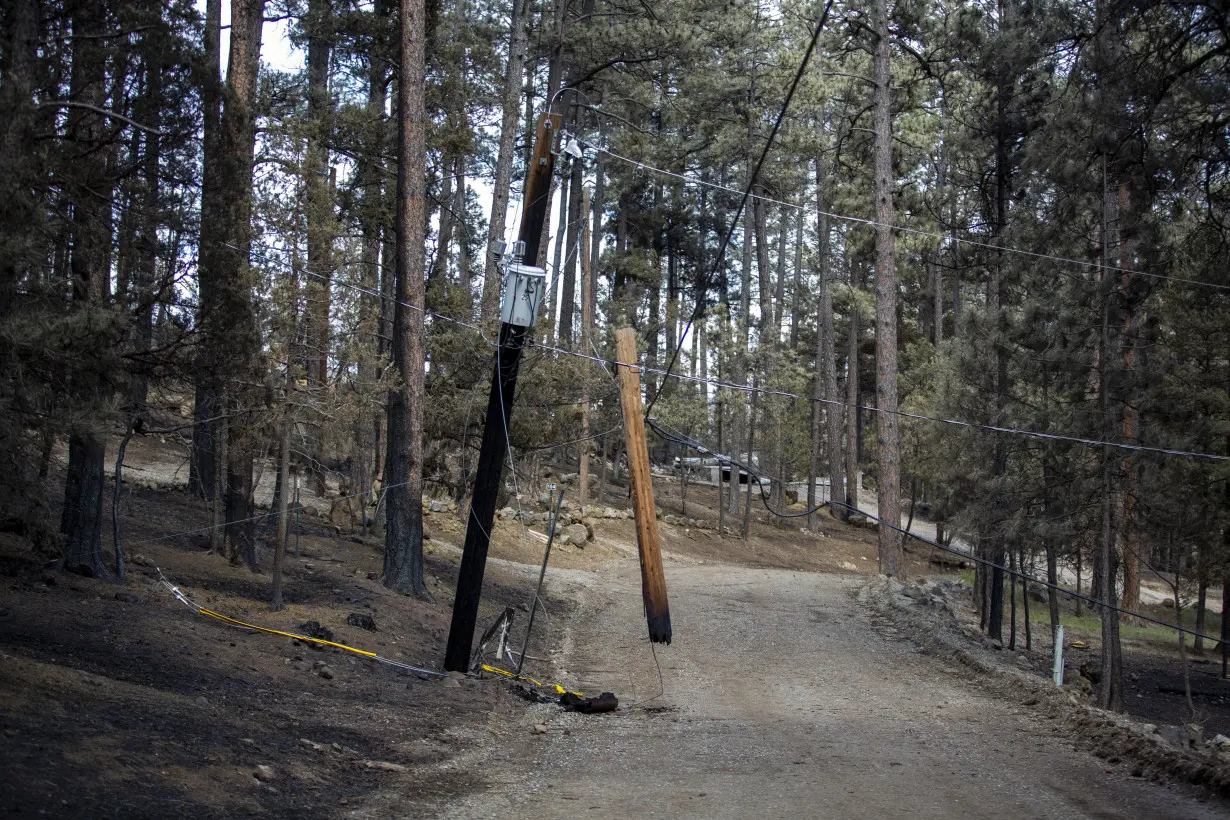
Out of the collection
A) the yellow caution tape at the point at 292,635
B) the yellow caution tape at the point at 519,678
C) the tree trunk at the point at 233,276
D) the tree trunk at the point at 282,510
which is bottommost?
the yellow caution tape at the point at 519,678

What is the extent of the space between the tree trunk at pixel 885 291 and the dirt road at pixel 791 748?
490cm

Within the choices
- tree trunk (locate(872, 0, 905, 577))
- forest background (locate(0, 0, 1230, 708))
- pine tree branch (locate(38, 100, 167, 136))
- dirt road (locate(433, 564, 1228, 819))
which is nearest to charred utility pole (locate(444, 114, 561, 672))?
forest background (locate(0, 0, 1230, 708))

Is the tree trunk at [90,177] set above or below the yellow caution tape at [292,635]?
above

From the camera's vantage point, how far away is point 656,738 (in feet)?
33.8

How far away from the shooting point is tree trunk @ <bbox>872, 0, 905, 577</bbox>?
22.4 m

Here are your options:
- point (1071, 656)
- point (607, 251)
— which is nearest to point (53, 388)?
point (1071, 656)

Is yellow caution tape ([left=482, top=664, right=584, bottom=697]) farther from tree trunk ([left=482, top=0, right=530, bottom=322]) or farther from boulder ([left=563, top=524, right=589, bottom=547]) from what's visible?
boulder ([left=563, top=524, right=589, bottom=547])

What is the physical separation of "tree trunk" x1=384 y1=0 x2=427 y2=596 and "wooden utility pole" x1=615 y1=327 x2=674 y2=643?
6.16 m

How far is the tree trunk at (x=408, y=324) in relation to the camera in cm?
1625

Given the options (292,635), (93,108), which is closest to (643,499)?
(292,635)

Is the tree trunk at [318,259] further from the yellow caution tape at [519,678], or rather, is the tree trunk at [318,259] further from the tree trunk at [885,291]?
the tree trunk at [885,291]

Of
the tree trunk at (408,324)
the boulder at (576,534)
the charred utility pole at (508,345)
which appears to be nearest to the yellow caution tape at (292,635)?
the charred utility pole at (508,345)

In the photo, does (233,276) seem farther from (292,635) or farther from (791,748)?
(791,748)

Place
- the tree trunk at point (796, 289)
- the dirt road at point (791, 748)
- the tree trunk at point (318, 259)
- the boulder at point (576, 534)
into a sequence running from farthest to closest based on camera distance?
the tree trunk at point (796, 289), the boulder at point (576, 534), the tree trunk at point (318, 259), the dirt road at point (791, 748)
